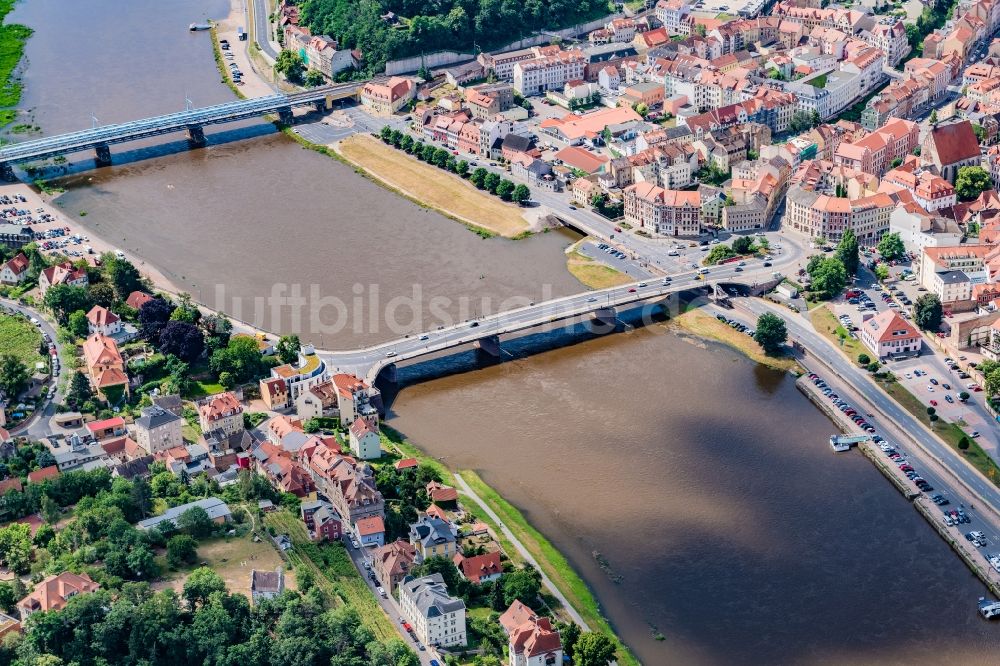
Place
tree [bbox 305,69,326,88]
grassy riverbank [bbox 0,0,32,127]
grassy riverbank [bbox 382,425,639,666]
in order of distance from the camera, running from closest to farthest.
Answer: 1. grassy riverbank [bbox 382,425,639,666]
2. grassy riverbank [bbox 0,0,32,127]
3. tree [bbox 305,69,326,88]

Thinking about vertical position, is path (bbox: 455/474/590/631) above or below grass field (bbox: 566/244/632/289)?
below

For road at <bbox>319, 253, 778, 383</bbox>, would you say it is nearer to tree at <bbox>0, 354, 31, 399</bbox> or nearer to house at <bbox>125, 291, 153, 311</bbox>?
house at <bbox>125, 291, 153, 311</bbox>

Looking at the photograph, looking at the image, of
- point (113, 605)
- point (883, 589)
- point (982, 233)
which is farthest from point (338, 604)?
point (982, 233)

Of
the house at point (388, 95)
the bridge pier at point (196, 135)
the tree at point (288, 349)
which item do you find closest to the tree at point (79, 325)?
the tree at point (288, 349)

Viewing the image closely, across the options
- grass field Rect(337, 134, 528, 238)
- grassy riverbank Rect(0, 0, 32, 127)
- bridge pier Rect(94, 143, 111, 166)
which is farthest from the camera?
grassy riverbank Rect(0, 0, 32, 127)

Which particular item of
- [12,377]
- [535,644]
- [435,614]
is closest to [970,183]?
[535,644]

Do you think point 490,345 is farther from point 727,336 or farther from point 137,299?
point 137,299

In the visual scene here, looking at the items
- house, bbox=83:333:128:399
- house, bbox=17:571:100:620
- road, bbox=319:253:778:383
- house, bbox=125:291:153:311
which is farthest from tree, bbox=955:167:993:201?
house, bbox=17:571:100:620

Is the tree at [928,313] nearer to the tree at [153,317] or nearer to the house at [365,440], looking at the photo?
the house at [365,440]
